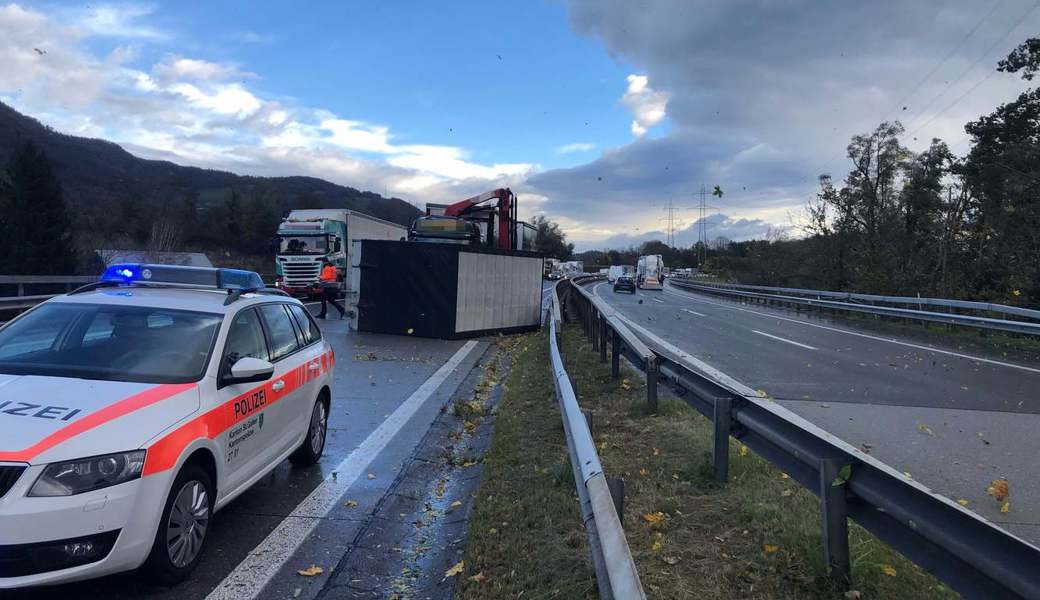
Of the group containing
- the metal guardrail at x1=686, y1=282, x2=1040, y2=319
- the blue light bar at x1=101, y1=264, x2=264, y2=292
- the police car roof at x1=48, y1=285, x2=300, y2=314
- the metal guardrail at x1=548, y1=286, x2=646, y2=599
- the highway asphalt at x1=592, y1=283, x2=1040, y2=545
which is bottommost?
the highway asphalt at x1=592, y1=283, x2=1040, y2=545

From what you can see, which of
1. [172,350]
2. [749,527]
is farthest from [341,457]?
[749,527]

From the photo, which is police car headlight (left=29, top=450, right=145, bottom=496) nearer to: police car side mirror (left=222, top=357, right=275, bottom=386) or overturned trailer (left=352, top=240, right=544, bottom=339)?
police car side mirror (left=222, top=357, right=275, bottom=386)

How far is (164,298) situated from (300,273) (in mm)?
24648

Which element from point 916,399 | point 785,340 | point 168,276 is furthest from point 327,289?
point 916,399

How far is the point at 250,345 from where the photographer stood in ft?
17.6

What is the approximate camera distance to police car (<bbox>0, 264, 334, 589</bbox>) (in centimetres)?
339

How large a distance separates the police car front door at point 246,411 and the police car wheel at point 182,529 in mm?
259

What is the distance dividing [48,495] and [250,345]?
210 cm

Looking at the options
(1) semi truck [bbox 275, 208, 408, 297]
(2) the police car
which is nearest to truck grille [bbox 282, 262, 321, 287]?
(1) semi truck [bbox 275, 208, 408, 297]

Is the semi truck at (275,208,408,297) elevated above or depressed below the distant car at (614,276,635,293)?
above

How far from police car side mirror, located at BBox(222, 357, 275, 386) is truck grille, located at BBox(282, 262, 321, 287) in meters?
25.1

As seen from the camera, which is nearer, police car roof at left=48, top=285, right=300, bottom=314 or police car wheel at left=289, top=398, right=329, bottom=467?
police car roof at left=48, top=285, right=300, bottom=314

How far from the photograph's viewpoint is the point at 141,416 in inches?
152

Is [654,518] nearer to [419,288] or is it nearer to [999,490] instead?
[999,490]
